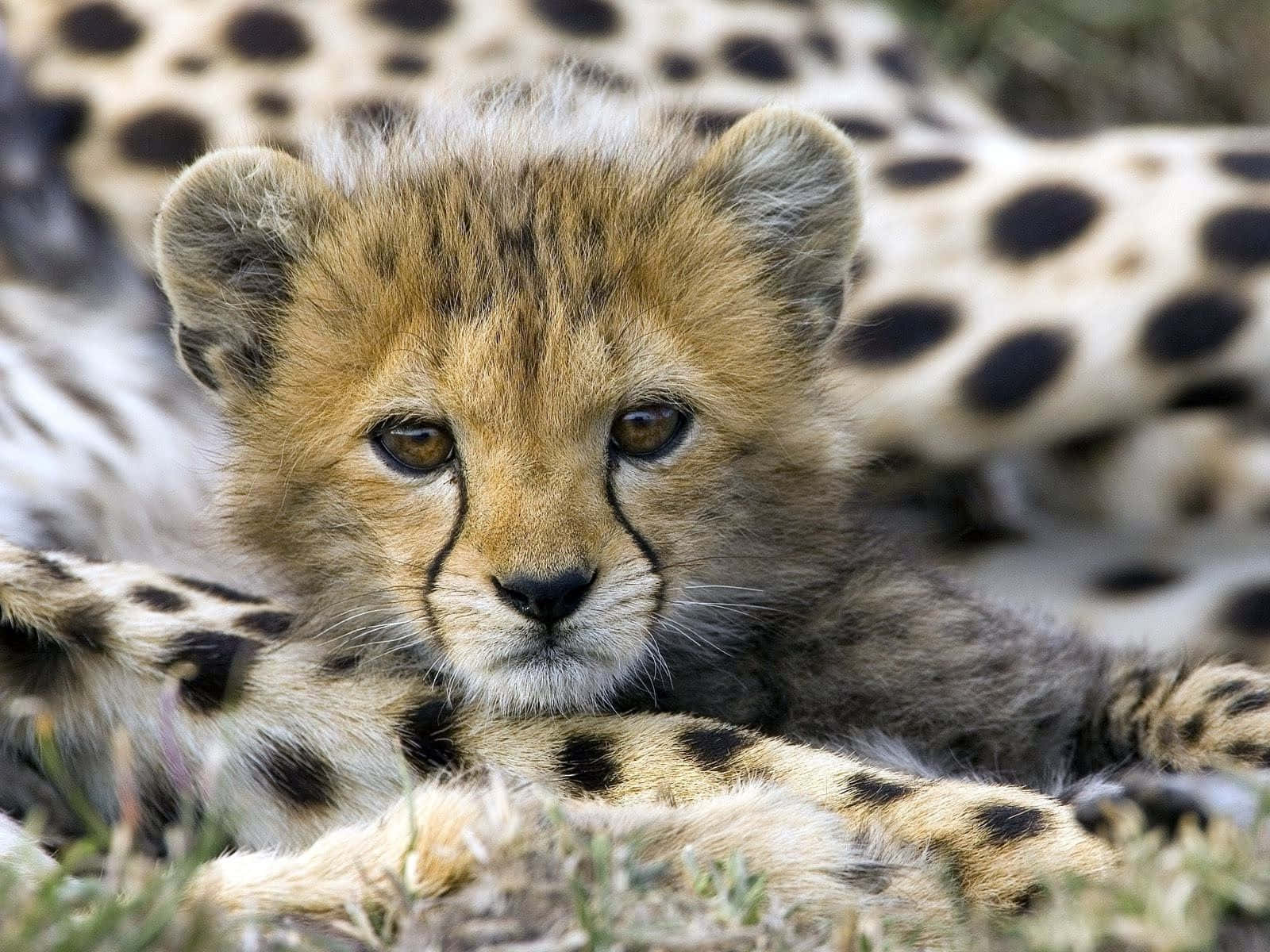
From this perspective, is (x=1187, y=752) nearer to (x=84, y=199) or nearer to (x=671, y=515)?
(x=671, y=515)

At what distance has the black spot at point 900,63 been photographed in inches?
155

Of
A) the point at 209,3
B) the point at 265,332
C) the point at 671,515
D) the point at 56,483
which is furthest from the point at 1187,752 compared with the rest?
the point at 209,3

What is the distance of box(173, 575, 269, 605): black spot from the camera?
2.57m

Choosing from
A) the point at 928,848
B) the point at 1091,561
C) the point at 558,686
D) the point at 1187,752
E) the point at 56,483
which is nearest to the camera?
the point at 928,848

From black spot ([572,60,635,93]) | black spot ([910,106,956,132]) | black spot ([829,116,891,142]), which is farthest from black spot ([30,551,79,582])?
black spot ([910,106,956,132])

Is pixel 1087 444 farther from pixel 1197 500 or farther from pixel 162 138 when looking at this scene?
pixel 162 138

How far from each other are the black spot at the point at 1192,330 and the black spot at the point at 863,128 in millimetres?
715

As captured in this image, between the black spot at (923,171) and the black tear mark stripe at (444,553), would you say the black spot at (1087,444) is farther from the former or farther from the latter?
the black tear mark stripe at (444,553)

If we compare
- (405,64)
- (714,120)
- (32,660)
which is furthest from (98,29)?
(32,660)

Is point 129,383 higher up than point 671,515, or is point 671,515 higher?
point 671,515

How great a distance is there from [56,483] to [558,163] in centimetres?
118

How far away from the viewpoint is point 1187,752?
2273 millimetres

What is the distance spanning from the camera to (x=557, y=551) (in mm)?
1991

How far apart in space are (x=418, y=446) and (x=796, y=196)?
2.08 ft
